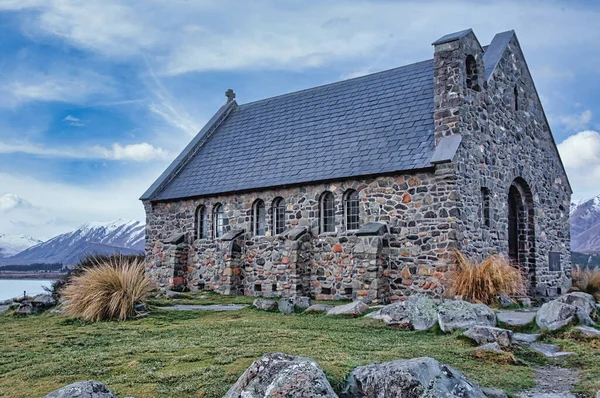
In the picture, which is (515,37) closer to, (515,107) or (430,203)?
(515,107)

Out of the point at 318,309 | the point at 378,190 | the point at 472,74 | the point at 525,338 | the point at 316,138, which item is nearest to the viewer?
the point at 525,338

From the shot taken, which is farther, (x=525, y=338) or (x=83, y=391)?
(x=525, y=338)

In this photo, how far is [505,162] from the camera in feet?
66.8

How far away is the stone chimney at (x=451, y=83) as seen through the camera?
1791 centimetres

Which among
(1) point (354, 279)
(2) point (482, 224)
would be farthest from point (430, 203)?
(1) point (354, 279)

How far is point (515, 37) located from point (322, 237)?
36.3 ft

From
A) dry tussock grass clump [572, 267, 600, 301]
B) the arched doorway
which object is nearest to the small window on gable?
the arched doorway

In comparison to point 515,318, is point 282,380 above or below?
above

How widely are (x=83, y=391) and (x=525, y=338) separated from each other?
8.02 meters

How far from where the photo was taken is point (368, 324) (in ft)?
38.5

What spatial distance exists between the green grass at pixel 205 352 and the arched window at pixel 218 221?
10.7 meters

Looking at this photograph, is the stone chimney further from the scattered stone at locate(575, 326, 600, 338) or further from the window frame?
the scattered stone at locate(575, 326, 600, 338)

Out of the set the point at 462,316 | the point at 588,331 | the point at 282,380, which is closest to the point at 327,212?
the point at 462,316

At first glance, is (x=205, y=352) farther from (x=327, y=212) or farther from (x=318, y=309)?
(x=327, y=212)
